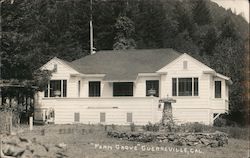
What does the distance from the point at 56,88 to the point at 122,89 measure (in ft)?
15.0

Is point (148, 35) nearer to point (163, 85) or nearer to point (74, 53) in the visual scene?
point (74, 53)

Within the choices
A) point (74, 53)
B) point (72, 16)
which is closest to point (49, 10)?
point (72, 16)

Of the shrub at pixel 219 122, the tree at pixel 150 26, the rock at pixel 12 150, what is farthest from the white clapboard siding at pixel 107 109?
the tree at pixel 150 26

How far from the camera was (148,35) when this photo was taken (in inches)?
2712

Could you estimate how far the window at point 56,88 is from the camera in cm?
4069

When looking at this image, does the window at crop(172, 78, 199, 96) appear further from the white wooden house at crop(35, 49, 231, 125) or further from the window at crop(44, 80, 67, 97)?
the window at crop(44, 80, 67, 97)

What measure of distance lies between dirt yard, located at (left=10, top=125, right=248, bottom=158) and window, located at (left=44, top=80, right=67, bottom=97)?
12323 mm

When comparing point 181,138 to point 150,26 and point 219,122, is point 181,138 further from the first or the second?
point 150,26

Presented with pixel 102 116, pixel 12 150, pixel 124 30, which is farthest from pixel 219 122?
pixel 124 30

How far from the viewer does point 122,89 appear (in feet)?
136

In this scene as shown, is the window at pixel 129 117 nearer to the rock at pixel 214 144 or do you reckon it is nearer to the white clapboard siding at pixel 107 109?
the white clapboard siding at pixel 107 109

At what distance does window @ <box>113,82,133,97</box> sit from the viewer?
4116 cm

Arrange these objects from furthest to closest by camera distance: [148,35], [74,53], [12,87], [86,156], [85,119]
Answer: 1. [148,35]
2. [74,53]
3. [85,119]
4. [12,87]
5. [86,156]

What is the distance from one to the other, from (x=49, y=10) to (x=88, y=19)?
5.24 meters
